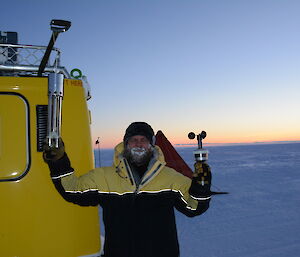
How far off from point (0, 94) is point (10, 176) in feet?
2.27

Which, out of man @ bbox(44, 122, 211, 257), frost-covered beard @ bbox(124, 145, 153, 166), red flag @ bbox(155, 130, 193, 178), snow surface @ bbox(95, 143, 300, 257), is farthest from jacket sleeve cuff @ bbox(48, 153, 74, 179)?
red flag @ bbox(155, 130, 193, 178)

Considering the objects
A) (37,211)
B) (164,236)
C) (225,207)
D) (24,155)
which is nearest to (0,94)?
(24,155)

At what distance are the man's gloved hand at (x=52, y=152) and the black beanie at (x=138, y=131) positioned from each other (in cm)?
69

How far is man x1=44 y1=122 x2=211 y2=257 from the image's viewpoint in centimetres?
263

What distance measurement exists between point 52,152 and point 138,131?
0.86m

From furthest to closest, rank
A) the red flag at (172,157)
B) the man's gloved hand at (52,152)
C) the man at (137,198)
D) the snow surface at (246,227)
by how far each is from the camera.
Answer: the red flag at (172,157) → the snow surface at (246,227) → the man at (137,198) → the man's gloved hand at (52,152)

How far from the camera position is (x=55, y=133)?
91.5 inches

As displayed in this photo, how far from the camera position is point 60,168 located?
2.51m

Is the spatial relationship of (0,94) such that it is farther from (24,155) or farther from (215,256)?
Result: (215,256)

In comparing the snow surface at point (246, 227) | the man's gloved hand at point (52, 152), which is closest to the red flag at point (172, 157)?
the snow surface at point (246, 227)

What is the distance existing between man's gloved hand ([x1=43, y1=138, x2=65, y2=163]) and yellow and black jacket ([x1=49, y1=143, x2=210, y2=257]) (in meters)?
0.26

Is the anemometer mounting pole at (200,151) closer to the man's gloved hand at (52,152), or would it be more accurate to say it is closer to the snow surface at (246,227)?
the man's gloved hand at (52,152)

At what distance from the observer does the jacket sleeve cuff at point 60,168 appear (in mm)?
2484

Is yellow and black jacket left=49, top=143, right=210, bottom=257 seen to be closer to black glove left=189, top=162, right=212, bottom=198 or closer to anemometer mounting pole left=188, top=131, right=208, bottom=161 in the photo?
black glove left=189, top=162, right=212, bottom=198
